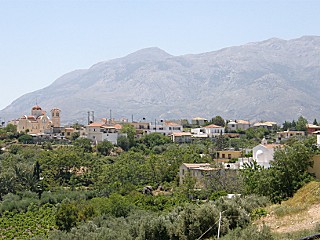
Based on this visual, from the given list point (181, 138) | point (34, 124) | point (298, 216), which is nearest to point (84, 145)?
point (181, 138)

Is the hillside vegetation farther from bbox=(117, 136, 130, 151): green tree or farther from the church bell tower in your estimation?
the church bell tower

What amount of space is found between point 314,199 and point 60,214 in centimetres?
1855

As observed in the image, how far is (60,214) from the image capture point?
33.9m

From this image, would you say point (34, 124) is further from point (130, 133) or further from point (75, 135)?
point (130, 133)

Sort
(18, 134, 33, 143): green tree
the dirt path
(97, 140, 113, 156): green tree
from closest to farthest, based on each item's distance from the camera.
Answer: the dirt path, (97, 140, 113, 156): green tree, (18, 134, 33, 143): green tree

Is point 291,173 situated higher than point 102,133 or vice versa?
point 291,173

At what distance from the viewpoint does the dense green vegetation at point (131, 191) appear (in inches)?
738

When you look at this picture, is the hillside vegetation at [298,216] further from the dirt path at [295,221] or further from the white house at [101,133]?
the white house at [101,133]

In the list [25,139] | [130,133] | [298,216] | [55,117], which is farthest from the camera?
[55,117]

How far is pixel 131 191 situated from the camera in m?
45.8

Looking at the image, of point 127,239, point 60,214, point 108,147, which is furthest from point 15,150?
point 127,239

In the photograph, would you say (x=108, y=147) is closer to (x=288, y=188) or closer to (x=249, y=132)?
(x=249, y=132)

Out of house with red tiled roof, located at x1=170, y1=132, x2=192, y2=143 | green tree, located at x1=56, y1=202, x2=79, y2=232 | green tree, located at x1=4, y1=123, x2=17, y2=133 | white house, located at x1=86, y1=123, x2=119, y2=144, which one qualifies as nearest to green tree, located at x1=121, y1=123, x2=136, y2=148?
white house, located at x1=86, y1=123, x2=119, y2=144

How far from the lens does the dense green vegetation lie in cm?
1873
